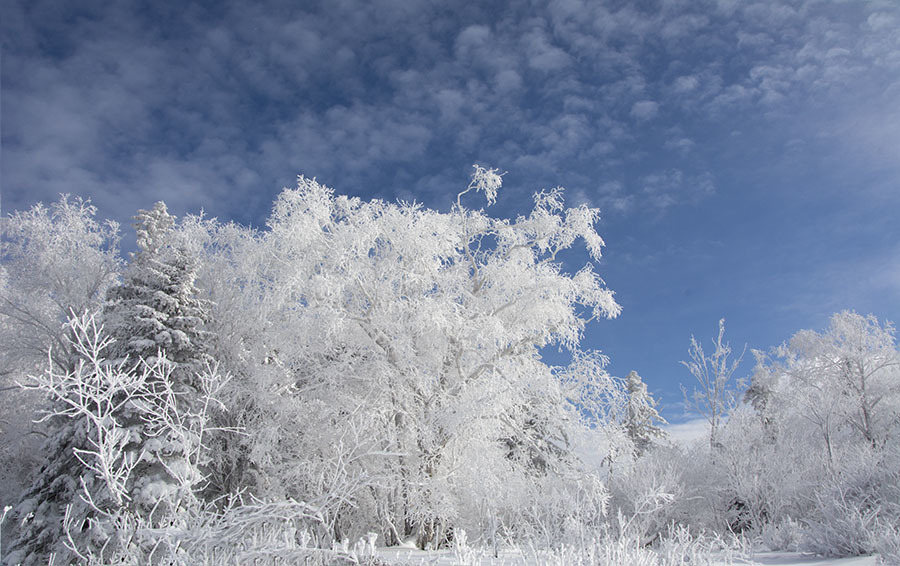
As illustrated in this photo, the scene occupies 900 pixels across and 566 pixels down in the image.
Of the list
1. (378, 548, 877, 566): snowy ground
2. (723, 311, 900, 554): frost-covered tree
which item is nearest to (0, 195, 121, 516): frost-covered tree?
Answer: (378, 548, 877, 566): snowy ground

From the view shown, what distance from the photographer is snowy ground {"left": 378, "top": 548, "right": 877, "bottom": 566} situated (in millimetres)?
6287

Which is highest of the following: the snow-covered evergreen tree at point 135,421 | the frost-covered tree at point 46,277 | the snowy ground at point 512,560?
the frost-covered tree at point 46,277

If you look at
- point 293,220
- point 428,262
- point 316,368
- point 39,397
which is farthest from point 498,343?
point 39,397

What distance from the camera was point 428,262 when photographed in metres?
14.4

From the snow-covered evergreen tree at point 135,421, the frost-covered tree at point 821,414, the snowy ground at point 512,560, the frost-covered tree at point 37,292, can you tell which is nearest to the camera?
the snowy ground at point 512,560

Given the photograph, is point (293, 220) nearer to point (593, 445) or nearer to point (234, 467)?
point (234, 467)

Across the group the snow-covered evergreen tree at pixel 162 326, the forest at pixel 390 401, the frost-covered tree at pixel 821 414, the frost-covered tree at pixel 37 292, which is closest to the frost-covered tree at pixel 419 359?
the forest at pixel 390 401

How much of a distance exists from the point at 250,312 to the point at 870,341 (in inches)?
1066

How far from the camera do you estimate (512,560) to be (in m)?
7.85

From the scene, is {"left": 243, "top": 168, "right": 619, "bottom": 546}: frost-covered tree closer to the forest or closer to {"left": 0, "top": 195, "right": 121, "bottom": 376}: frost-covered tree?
the forest

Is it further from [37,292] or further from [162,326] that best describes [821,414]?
[37,292]

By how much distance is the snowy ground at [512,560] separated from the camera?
6287 millimetres

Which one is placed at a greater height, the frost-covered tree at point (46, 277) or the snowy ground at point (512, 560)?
the frost-covered tree at point (46, 277)

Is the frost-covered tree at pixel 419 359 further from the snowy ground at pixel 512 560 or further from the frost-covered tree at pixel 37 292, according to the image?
the frost-covered tree at pixel 37 292
